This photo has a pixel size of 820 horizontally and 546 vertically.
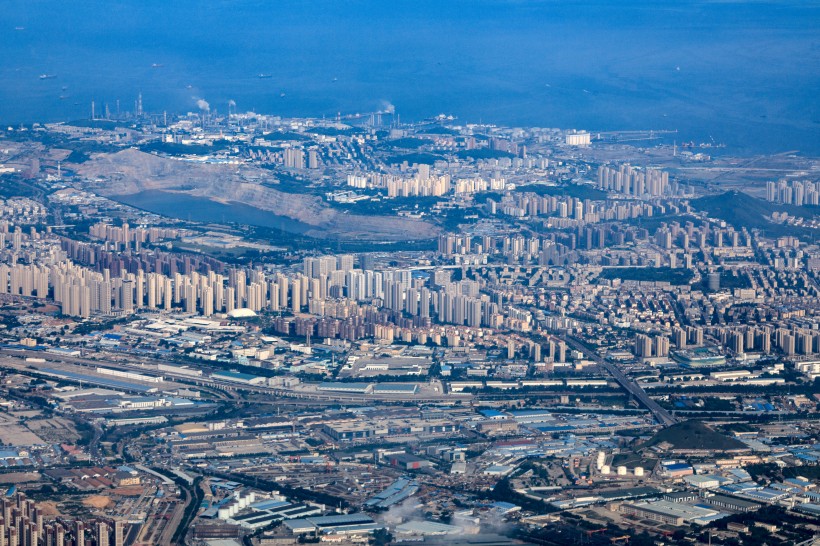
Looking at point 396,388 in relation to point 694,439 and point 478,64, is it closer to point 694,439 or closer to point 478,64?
point 694,439

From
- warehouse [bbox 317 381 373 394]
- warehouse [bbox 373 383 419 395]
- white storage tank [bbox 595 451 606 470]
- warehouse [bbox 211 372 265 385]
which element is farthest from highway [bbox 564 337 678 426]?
warehouse [bbox 211 372 265 385]

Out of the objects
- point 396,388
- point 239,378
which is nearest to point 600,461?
point 396,388

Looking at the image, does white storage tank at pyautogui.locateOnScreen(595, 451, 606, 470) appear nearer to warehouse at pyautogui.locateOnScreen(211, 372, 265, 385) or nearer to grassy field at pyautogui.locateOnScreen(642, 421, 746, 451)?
grassy field at pyautogui.locateOnScreen(642, 421, 746, 451)

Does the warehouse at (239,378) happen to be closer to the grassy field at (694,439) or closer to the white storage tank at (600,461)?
the grassy field at (694,439)

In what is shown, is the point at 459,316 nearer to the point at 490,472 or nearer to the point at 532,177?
the point at 490,472

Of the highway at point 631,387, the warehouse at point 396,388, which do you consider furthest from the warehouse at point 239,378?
the highway at point 631,387
